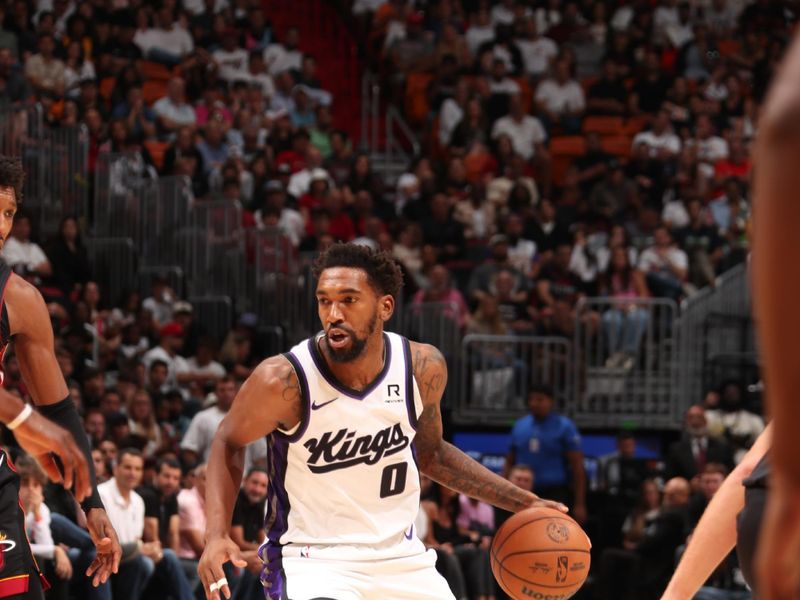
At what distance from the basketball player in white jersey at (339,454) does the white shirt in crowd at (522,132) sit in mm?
13039

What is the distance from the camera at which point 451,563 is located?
11.1 metres

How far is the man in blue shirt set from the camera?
12250 mm

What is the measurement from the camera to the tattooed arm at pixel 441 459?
215 inches

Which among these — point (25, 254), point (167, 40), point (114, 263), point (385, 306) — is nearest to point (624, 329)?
point (114, 263)

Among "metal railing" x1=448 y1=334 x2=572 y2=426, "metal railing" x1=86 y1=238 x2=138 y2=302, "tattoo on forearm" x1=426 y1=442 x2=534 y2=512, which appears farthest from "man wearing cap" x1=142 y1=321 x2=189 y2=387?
"tattoo on forearm" x1=426 y1=442 x2=534 y2=512

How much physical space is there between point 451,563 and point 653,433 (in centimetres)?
386

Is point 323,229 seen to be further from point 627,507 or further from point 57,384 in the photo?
point 57,384

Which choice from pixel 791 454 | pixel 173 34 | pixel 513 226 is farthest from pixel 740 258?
pixel 791 454

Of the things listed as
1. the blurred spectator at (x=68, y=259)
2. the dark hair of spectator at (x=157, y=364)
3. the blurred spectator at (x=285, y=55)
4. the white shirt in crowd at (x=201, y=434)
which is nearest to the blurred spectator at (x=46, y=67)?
the blurred spectator at (x=68, y=259)

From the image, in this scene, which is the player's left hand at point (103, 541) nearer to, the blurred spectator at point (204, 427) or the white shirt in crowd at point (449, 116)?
the blurred spectator at point (204, 427)

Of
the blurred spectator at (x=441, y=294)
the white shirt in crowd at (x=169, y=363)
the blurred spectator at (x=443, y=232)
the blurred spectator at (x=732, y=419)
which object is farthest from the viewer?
the blurred spectator at (x=443, y=232)

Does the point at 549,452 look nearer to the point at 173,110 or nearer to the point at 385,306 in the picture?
the point at 173,110

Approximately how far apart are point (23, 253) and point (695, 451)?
653 centimetres

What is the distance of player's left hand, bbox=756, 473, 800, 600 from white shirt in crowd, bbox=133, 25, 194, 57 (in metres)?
16.5
